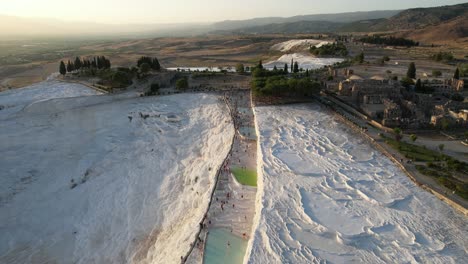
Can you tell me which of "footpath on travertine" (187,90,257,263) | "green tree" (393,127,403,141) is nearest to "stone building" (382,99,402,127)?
"green tree" (393,127,403,141)

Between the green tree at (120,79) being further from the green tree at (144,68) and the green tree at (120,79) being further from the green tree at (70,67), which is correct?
the green tree at (70,67)

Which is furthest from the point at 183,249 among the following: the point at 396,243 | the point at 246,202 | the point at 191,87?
the point at 191,87

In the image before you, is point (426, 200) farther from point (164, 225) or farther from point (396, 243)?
point (164, 225)

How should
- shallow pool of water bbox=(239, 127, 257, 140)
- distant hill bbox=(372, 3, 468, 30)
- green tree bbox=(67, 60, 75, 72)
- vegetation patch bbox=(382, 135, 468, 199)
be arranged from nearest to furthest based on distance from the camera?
vegetation patch bbox=(382, 135, 468, 199)
shallow pool of water bbox=(239, 127, 257, 140)
green tree bbox=(67, 60, 75, 72)
distant hill bbox=(372, 3, 468, 30)

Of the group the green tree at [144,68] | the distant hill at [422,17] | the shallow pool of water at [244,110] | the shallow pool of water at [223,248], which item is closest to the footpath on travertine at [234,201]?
the shallow pool of water at [223,248]

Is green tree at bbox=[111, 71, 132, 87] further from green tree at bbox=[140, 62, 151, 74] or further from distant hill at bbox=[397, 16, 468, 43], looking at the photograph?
distant hill at bbox=[397, 16, 468, 43]
